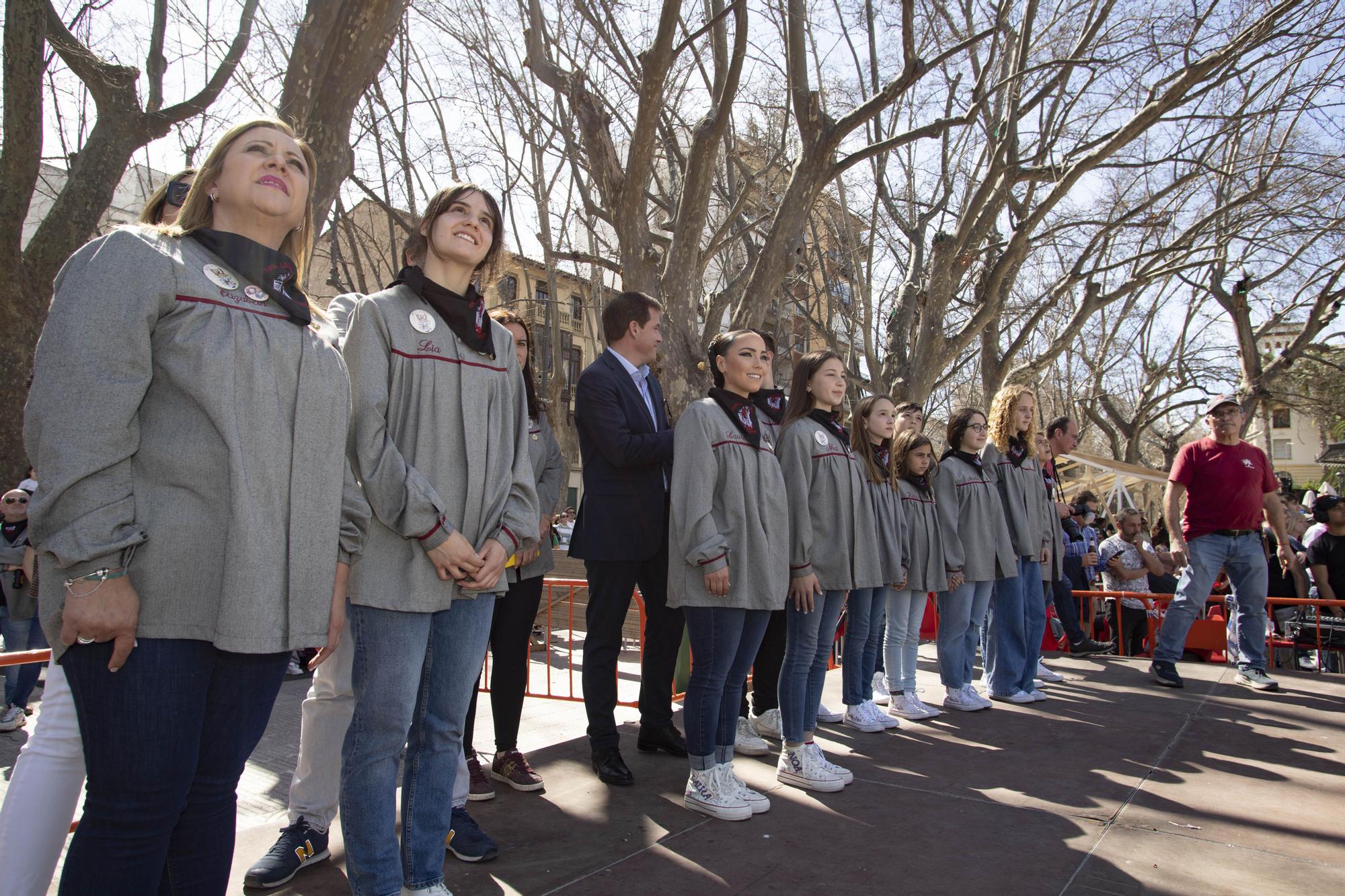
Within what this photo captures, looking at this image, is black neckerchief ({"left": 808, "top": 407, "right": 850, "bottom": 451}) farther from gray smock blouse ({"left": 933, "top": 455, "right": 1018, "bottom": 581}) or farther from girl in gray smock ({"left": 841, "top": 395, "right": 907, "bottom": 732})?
gray smock blouse ({"left": 933, "top": 455, "right": 1018, "bottom": 581})

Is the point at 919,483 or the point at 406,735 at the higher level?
the point at 919,483

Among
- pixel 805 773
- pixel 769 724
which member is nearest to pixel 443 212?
pixel 805 773

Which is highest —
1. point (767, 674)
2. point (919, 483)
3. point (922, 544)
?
point (919, 483)

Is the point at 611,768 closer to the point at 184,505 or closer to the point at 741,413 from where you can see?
the point at 741,413

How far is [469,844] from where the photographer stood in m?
3.12

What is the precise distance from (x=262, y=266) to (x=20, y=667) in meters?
6.51

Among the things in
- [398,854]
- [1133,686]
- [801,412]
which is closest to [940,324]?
[1133,686]

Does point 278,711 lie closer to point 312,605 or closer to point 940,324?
point 312,605

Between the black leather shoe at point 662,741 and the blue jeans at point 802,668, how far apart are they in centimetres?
60

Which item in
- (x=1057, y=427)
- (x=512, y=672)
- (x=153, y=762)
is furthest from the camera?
(x=1057, y=427)

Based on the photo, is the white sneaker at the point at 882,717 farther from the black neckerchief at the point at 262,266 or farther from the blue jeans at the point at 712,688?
the black neckerchief at the point at 262,266

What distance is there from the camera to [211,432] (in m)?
1.99

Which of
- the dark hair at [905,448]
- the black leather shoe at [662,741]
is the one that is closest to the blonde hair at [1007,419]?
the dark hair at [905,448]

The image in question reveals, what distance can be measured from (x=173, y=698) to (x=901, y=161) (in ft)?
52.8
